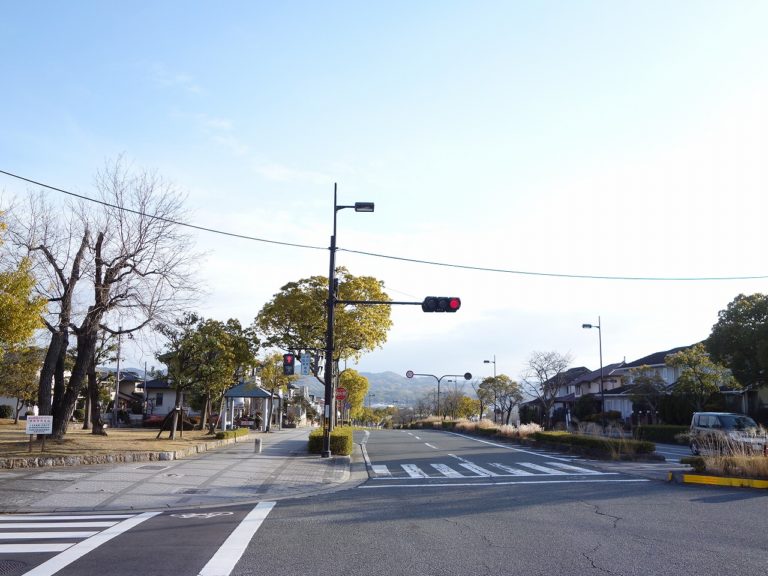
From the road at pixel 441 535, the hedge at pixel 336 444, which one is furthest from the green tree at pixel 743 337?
the road at pixel 441 535

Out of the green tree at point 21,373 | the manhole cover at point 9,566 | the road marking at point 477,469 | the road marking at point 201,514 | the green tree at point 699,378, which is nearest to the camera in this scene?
the manhole cover at point 9,566

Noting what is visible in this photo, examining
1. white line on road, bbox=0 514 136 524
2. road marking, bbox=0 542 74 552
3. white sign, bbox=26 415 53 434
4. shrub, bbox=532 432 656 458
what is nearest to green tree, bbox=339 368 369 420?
shrub, bbox=532 432 656 458

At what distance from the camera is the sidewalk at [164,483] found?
12.4 m

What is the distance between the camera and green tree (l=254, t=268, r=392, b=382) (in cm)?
3222

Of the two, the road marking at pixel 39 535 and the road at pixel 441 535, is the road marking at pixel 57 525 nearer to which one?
the road at pixel 441 535

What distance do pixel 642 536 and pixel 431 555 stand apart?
10.9 feet

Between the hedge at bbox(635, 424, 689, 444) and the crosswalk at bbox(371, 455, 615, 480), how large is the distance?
1835 cm

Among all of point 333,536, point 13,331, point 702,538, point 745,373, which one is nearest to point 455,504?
point 333,536

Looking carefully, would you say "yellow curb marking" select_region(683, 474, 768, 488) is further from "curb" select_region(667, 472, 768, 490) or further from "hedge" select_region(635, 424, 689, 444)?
"hedge" select_region(635, 424, 689, 444)

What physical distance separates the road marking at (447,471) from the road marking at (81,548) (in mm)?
9284

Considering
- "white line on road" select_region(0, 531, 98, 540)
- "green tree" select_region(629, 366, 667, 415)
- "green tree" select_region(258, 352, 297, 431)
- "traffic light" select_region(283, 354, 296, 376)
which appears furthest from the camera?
"green tree" select_region(629, 366, 667, 415)

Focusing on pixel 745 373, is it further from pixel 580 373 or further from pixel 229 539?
pixel 580 373

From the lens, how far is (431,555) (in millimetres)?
7941

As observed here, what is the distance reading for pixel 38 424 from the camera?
58.3 ft
